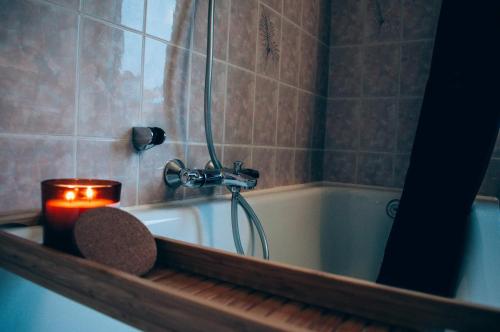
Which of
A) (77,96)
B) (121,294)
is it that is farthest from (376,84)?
(121,294)

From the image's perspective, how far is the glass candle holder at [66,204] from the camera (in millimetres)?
487

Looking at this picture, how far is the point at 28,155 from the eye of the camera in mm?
669

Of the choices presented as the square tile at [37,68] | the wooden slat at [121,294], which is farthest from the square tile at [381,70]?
the wooden slat at [121,294]

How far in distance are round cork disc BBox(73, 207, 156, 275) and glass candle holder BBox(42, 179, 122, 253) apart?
0.07 feet

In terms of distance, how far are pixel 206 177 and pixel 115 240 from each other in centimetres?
44

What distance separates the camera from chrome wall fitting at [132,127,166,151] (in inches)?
32.8

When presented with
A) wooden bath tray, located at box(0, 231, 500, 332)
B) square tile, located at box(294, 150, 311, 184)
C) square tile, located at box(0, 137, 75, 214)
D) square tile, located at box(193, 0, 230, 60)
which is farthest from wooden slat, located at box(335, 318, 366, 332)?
square tile, located at box(294, 150, 311, 184)

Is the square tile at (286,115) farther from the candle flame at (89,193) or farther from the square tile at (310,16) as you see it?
the candle flame at (89,193)

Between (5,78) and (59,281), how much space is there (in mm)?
378

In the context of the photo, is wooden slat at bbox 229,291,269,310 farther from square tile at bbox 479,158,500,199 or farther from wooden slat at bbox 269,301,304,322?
square tile at bbox 479,158,500,199

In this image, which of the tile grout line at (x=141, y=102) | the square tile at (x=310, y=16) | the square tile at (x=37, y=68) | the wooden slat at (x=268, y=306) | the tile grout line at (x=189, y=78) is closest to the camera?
the wooden slat at (x=268, y=306)

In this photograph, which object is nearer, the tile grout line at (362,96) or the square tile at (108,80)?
the square tile at (108,80)

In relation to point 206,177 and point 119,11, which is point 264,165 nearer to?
point 206,177

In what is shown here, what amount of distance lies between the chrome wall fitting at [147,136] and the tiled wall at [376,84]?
3.57ft
